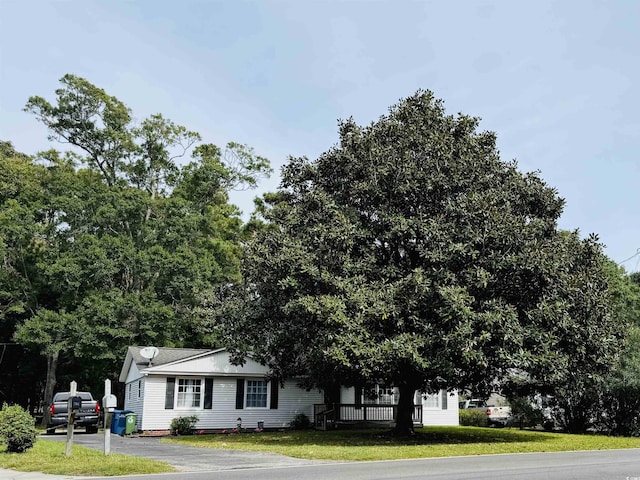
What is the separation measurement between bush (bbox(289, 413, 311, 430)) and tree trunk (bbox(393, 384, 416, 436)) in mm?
6176

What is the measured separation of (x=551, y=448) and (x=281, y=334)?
32.1 ft

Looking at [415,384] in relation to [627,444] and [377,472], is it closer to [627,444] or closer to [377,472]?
[627,444]

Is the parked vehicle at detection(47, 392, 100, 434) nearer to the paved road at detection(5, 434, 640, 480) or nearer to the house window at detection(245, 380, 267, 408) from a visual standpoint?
the house window at detection(245, 380, 267, 408)

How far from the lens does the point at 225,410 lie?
27.8 m

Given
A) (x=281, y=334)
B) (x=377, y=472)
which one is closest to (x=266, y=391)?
(x=281, y=334)

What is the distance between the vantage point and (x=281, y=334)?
73.6ft

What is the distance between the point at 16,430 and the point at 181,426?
1185cm

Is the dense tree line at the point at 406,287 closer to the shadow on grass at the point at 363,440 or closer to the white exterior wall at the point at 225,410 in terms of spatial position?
the shadow on grass at the point at 363,440

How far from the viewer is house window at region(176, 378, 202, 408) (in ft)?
89.2

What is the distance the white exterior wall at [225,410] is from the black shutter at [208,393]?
0.14 metres

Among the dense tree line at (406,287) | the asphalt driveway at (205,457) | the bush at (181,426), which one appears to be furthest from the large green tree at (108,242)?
the asphalt driveway at (205,457)

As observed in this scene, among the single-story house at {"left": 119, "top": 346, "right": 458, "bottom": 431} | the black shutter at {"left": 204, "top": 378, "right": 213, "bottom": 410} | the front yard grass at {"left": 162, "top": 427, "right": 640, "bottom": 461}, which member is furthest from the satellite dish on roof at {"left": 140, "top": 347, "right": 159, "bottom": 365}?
the front yard grass at {"left": 162, "top": 427, "right": 640, "bottom": 461}

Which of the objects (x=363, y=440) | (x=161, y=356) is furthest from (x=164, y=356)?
(x=363, y=440)

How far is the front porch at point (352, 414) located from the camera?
28.0 meters
